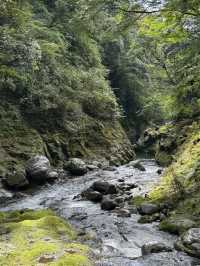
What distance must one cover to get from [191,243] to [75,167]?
576 inches

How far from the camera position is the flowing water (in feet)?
30.3

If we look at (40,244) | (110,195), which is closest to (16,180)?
(110,195)

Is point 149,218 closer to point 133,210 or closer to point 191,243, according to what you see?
Answer: point 133,210

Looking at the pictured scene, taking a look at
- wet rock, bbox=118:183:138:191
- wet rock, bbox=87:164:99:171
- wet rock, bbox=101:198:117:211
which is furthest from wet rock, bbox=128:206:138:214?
wet rock, bbox=87:164:99:171

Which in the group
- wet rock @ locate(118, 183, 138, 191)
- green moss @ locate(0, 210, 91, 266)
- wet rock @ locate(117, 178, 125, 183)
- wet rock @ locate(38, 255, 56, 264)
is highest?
wet rock @ locate(38, 255, 56, 264)

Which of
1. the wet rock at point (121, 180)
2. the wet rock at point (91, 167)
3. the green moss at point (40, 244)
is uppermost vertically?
the green moss at point (40, 244)

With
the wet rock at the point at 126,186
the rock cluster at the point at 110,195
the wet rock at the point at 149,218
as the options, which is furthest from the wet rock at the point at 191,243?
the wet rock at the point at 126,186

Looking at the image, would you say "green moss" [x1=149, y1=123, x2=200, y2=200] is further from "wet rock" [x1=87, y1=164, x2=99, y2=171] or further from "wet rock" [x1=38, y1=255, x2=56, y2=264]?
"wet rock" [x1=87, y1=164, x2=99, y2=171]

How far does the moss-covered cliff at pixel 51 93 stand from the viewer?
20.6 m

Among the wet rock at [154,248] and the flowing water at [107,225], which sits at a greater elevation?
the wet rock at [154,248]

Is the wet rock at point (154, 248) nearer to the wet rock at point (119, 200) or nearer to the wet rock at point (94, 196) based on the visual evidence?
the wet rock at point (119, 200)

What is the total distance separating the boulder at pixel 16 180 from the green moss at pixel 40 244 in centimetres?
674

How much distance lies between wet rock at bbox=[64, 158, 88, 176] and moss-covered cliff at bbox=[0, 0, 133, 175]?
1.47m

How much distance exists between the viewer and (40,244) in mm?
9312
